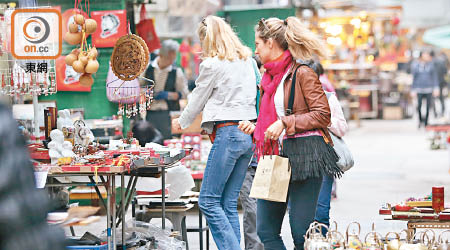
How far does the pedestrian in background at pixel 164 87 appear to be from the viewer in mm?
9461

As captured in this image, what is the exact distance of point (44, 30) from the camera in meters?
5.84

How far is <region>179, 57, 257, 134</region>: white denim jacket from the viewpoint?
17.8ft

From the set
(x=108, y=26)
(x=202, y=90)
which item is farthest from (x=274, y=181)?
(x=108, y=26)

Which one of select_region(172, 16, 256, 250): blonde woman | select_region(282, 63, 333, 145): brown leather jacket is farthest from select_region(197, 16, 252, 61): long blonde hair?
select_region(282, 63, 333, 145): brown leather jacket

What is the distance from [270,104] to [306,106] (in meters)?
0.23

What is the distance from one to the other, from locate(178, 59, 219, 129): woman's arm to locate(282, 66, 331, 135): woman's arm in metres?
1.05

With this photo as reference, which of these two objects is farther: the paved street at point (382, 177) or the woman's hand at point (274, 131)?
the paved street at point (382, 177)

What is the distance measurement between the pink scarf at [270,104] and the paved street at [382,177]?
2.50 m

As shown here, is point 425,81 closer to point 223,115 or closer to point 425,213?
point 425,213

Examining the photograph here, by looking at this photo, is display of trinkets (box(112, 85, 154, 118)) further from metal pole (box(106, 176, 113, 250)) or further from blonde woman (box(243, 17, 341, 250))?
blonde woman (box(243, 17, 341, 250))

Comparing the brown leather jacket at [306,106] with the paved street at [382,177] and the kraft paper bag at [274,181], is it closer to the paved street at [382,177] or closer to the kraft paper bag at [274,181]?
the kraft paper bag at [274,181]

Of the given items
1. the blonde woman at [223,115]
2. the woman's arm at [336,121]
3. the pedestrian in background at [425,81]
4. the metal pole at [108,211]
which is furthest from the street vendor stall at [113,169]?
the pedestrian in background at [425,81]

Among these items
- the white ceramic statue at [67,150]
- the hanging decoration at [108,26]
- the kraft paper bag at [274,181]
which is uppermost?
the hanging decoration at [108,26]

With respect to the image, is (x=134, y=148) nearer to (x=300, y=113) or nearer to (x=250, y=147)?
(x=250, y=147)
